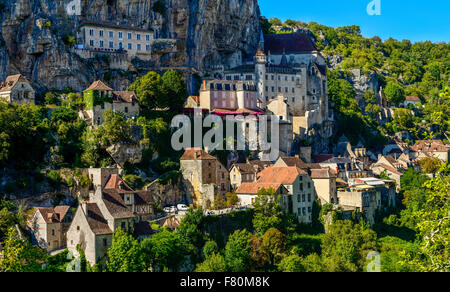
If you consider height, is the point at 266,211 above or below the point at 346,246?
above

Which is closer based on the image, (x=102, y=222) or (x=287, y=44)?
(x=102, y=222)

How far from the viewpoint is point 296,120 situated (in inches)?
3351

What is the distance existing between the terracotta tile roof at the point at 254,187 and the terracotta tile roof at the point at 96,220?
55.5 ft

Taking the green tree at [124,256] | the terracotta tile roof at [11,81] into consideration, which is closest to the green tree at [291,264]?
the green tree at [124,256]

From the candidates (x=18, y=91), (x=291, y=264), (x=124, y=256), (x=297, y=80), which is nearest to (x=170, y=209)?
(x=291, y=264)

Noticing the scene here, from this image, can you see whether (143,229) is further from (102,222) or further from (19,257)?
(19,257)

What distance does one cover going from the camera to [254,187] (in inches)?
2475

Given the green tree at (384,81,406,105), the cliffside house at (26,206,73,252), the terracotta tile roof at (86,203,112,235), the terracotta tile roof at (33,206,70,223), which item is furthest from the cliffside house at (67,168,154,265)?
the green tree at (384,81,406,105)

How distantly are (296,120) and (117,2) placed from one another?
28.1 m

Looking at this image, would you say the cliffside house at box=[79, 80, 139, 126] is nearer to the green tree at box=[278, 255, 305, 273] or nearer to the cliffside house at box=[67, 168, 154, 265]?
the cliffside house at box=[67, 168, 154, 265]

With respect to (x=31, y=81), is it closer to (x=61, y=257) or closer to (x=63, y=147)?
(x=63, y=147)

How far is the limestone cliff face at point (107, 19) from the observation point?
76438 mm

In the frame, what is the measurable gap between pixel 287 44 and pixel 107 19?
2973 cm

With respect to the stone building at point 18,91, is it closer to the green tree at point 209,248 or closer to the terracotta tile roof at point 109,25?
the terracotta tile roof at point 109,25
